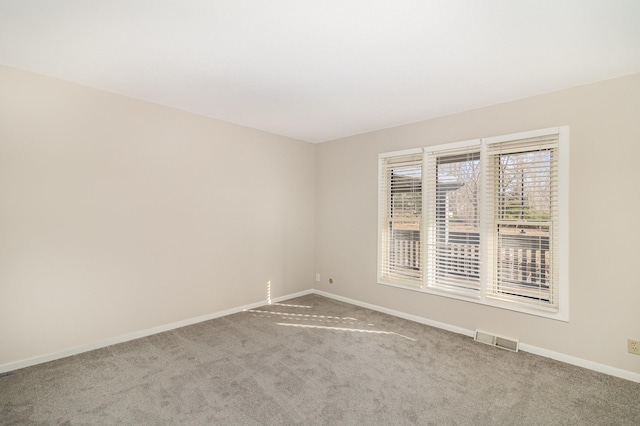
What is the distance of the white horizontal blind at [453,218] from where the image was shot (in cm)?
354

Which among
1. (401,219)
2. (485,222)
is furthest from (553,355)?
(401,219)

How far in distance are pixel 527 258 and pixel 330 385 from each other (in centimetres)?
240

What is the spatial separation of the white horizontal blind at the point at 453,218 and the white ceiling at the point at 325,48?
0.71 m

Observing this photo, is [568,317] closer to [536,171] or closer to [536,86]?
[536,171]

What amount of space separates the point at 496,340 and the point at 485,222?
4.18 feet

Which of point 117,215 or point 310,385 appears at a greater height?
point 117,215

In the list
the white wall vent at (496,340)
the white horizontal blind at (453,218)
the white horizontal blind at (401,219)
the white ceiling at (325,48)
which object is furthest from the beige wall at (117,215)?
the white wall vent at (496,340)

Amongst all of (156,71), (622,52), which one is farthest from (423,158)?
(156,71)

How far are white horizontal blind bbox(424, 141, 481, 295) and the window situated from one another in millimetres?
12

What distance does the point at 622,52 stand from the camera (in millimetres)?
2301

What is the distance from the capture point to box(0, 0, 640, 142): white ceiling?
186cm

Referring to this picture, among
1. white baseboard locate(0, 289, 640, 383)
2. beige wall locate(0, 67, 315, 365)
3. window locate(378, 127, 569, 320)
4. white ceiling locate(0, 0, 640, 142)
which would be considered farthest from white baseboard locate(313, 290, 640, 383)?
white ceiling locate(0, 0, 640, 142)

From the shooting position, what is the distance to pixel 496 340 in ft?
10.6

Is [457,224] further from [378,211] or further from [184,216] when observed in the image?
[184,216]
